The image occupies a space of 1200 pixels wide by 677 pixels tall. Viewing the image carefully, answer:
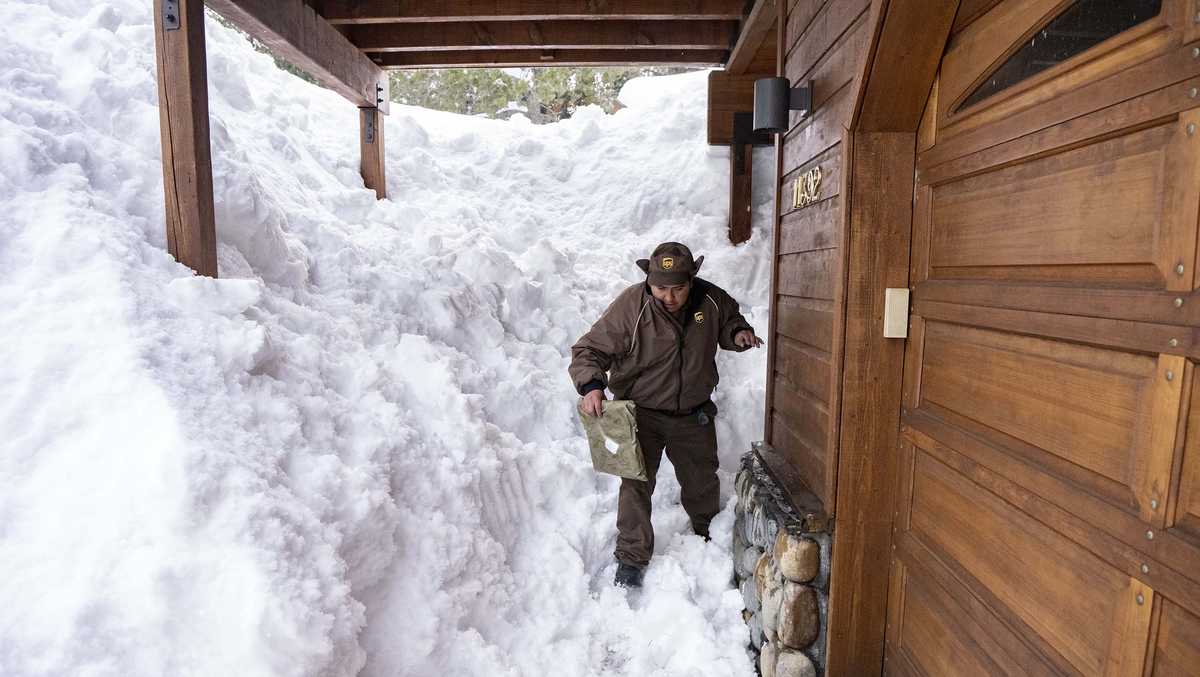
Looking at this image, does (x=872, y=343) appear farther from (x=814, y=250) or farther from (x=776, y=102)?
(x=776, y=102)

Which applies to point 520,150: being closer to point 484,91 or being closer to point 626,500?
point 626,500

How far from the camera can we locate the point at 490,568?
3.49 metres

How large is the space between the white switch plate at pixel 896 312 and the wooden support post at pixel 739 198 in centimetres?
493

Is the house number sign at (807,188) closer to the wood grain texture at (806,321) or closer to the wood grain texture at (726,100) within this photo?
the wood grain texture at (806,321)

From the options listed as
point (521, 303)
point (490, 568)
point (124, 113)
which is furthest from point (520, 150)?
point (490, 568)

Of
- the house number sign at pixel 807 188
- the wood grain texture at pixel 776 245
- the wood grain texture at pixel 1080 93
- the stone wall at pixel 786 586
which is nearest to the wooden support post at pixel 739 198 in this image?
the wood grain texture at pixel 776 245

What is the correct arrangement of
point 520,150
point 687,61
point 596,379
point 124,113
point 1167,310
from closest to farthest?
1. point 1167,310
2. point 596,379
3. point 124,113
4. point 687,61
5. point 520,150

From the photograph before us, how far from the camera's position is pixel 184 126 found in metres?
3.49

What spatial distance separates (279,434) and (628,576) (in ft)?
6.85

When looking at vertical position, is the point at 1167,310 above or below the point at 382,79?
below

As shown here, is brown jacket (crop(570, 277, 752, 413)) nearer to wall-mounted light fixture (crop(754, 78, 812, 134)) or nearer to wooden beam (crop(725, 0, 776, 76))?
wall-mounted light fixture (crop(754, 78, 812, 134))

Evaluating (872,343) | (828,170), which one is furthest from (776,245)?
(872,343)

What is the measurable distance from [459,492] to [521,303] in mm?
2635

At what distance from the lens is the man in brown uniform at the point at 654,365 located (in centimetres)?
377
